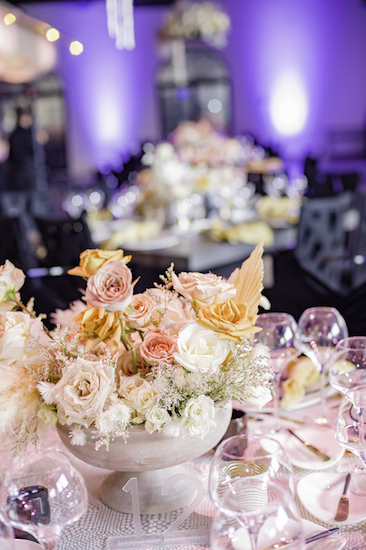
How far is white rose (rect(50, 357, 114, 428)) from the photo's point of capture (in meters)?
0.80

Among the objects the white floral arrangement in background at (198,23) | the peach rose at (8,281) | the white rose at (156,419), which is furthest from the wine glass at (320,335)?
the white floral arrangement in background at (198,23)

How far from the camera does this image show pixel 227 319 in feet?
2.79

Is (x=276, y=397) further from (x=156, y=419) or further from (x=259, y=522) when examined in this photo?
(x=259, y=522)

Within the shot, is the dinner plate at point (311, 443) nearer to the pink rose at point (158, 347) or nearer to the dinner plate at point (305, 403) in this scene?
the dinner plate at point (305, 403)

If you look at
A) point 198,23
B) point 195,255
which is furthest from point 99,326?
point 198,23

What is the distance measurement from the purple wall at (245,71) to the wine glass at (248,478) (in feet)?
32.8

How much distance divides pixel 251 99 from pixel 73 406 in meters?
11.1

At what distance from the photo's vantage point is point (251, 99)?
11125 millimetres

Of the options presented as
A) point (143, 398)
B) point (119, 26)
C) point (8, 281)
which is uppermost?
point (119, 26)

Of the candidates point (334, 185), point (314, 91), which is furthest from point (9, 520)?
point (314, 91)

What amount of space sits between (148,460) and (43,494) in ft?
0.57

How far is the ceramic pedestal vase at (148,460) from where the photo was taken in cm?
85

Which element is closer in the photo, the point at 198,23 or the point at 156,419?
the point at 156,419

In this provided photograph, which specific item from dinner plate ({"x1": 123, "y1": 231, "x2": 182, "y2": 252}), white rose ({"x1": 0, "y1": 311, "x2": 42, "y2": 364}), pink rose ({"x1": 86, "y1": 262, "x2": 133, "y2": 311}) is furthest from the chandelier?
pink rose ({"x1": 86, "y1": 262, "x2": 133, "y2": 311})
